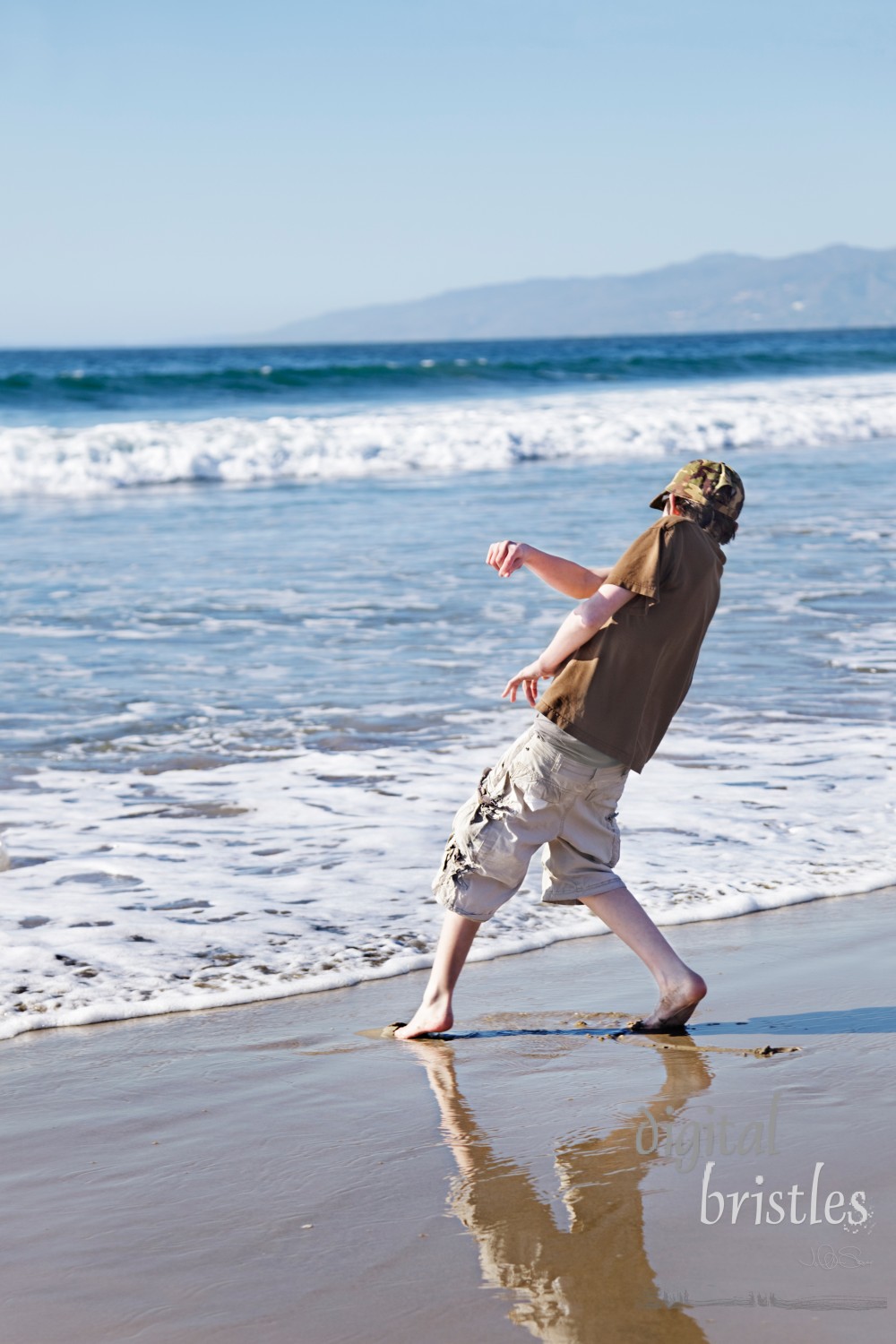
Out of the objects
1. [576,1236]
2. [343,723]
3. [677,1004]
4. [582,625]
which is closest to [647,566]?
[582,625]

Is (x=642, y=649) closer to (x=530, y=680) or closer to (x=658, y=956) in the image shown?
(x=530, y=680)

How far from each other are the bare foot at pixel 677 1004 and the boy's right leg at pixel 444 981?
474mm

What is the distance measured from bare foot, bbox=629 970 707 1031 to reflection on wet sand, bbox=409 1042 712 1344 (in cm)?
33

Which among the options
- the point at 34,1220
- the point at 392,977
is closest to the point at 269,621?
the point at 392,977

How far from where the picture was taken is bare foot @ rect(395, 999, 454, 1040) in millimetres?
3447

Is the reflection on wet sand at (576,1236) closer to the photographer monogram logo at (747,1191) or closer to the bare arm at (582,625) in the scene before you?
the photographer monogram logo at (747,1191)

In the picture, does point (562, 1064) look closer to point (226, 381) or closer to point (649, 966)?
point (649, 966)

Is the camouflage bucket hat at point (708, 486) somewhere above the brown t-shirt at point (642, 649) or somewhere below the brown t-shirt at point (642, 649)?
above

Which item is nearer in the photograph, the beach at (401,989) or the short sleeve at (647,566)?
the beach at (401,989)

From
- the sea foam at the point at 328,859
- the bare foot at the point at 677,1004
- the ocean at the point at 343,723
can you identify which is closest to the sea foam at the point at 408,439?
the ocean at the point at 343,723

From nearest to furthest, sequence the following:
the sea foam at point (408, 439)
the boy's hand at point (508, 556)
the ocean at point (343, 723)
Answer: the boy's hand at point (508, 556) → the ocean at point (343, 723) → the sea foam at point (408, 439)

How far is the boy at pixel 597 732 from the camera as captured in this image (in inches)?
124

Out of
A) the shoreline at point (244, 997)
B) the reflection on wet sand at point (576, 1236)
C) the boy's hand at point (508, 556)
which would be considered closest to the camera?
the reflection on wet sand at point (576, 1236)

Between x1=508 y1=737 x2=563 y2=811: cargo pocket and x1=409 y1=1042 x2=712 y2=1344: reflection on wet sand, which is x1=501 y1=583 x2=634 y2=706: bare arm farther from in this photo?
x1=409 y1=1042 x2=712 y2=1344: reflection on wet sand
